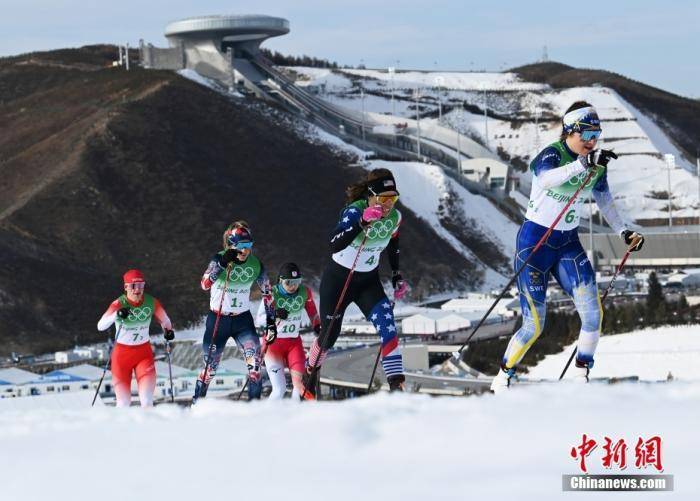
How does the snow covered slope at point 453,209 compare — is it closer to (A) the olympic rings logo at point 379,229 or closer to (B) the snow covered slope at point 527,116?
(B) the snow covered slope at point 527,116

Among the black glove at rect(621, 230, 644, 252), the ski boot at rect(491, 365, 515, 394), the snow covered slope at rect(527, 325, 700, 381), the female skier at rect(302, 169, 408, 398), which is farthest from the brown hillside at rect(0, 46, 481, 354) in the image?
the black glove at rect(621, 230, 644, 252)

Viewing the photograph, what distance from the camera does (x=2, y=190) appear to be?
4459 inches

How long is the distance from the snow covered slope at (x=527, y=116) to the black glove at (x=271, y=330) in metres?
127

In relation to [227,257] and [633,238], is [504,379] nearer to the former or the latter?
[633,238]

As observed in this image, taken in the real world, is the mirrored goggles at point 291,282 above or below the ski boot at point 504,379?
above

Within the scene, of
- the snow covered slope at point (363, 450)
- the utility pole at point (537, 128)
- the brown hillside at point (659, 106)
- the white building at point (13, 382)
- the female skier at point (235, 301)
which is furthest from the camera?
the brown hillside at point (659, 106)

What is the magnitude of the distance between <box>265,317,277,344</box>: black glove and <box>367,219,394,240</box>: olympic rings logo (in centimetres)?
236

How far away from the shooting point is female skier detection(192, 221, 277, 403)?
16984 millimetres

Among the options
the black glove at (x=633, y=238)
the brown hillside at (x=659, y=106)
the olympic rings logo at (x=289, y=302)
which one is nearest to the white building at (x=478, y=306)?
the olympic rings logo at (x=289, y=302)

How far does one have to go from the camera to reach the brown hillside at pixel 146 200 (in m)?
88.9

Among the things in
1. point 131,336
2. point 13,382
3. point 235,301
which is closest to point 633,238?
point 235,301

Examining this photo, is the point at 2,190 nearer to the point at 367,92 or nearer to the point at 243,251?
the point at 367,92

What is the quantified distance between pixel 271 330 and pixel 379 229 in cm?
254

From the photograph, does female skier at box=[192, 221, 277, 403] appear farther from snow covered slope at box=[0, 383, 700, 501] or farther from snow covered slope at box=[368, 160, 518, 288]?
snow covered slope at box=[368, 160, 518, 288]
